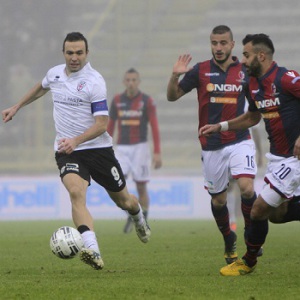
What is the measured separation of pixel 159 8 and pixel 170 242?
13.1 metres

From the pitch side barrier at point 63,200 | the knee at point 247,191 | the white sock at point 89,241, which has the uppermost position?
the knee at point 247,191

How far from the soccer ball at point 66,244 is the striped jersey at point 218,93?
6.87 feet

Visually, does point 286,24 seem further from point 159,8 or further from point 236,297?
point 236,297

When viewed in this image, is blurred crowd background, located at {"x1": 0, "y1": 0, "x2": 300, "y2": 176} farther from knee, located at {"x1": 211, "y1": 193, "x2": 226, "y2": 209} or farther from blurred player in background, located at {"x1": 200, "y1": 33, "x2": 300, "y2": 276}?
blurred player in background, located at {"x1": 200, "y1": 33, "x2": 300, "y2": 276}

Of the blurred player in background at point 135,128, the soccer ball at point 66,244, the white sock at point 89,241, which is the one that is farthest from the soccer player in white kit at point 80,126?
the blurred player in background at point 135,128

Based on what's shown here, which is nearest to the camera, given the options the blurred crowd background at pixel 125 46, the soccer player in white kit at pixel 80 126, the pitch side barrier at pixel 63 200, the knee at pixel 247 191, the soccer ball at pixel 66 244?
the soccer ball at pixel 66 244

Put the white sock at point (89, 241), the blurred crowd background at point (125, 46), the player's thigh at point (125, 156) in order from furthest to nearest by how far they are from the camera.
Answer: the blurred crowd background at point (125, 46)
the player's thigh at point (125, 156)
the white sock at point (89, 241)

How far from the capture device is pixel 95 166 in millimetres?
9430

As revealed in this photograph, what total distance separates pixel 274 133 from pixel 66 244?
1988mm

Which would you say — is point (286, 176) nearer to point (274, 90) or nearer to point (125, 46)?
point (274, 90)

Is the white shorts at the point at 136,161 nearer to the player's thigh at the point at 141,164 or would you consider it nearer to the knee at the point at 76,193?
the player's thigh at the point at 141,164

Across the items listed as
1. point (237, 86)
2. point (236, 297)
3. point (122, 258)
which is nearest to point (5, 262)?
point (122, 258)

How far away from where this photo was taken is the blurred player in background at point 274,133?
7988 mm

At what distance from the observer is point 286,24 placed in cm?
2427
